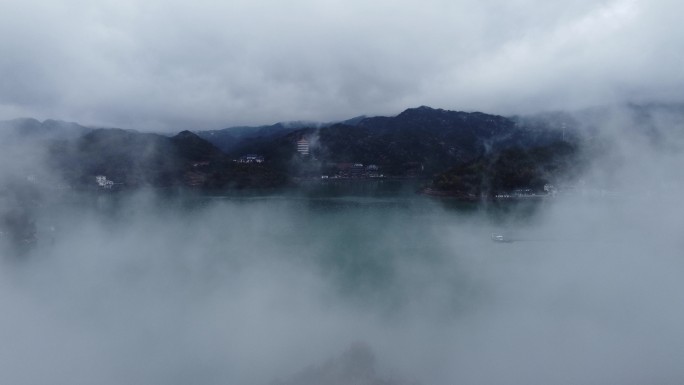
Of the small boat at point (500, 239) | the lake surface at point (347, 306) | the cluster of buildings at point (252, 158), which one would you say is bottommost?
the small boat at point (500, 239)

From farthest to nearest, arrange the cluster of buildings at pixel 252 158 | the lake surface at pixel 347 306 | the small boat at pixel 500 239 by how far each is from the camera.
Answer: the cluster of buildings at pixel 252 158 → the small boat at pixel 500 239 → the lake surface at pixel 347 306

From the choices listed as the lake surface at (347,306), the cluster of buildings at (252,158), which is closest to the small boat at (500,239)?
the lake surface at (347,306)

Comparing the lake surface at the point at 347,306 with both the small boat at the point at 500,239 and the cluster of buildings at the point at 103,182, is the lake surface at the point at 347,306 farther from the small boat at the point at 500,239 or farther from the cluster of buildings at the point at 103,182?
the cluster of buildings at the point at 103,182

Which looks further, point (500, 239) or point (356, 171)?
point (356, 171)

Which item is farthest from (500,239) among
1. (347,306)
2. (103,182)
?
(103,182)

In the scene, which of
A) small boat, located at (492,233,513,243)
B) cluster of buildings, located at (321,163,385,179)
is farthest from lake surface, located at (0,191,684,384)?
cluster of buildings, located at (321,163,385,179)

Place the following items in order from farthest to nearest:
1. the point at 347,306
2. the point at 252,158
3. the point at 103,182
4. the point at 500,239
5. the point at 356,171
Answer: the point at 356,171 → the point at 252,158 → the point at 103,182 → the point at 500,239 → the point at 347,306

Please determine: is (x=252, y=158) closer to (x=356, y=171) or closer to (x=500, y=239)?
(x=356, y=171)

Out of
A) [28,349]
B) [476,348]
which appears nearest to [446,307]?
[476,348]

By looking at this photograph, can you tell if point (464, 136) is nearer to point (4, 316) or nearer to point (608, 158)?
point (608, 158)
